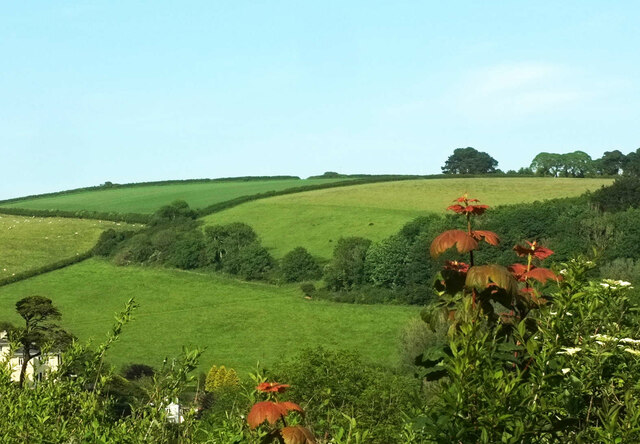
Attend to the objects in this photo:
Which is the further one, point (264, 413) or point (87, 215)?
point (87, 215)

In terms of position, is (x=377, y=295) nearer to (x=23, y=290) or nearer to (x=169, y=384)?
(x=23, y=290)

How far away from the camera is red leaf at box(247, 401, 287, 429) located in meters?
6.83

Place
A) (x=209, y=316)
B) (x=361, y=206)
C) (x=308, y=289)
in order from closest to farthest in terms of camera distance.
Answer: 1. (x=209, y=316)
2. (x=308, y=289)
3. (x=361, y=206)

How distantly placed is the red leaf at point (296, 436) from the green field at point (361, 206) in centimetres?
12360

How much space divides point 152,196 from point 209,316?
67384mm

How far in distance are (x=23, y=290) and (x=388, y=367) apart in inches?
2304


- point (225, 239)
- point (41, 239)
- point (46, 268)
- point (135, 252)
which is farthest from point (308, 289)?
point (41, 239)

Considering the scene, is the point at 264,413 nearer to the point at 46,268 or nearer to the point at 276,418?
the point at 276,418

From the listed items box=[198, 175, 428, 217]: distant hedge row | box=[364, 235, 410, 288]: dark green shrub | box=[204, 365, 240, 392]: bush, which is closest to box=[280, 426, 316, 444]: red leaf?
box=[204, 365, 240, 392]: bush

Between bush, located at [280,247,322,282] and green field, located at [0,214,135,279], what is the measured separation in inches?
1362

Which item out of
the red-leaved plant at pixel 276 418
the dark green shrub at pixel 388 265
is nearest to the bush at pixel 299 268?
the dark green shrub at pixel 388 265

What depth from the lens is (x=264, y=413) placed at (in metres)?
6.89

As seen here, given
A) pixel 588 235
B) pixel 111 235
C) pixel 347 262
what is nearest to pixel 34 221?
pixel 111 235

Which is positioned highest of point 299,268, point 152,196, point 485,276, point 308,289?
point 485,276
